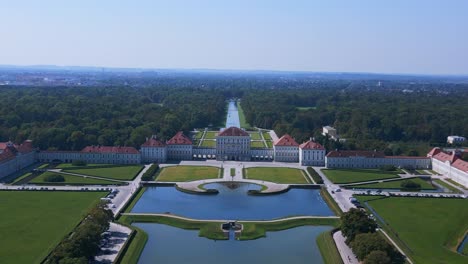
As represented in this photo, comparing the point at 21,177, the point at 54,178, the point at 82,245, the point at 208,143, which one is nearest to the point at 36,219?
the point at 82,245

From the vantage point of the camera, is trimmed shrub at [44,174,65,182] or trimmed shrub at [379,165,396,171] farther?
trimmed shrub at [379,165,396,171]

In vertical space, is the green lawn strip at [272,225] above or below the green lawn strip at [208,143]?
below

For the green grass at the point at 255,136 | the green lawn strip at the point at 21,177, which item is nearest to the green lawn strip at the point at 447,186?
the green grass at the point at 255,136

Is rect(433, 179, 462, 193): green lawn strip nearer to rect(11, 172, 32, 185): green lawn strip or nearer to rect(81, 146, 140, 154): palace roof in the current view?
rect(81, 146, 140, 154): palace roof

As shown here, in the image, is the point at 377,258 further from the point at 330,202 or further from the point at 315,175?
the point at 315,175

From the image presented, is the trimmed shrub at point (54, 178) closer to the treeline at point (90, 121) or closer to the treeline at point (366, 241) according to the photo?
the treeline at point (90, 121)

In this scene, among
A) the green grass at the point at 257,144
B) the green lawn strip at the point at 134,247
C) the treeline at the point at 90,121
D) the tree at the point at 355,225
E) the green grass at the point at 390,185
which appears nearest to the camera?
the green lawn strip at the point at 134,247

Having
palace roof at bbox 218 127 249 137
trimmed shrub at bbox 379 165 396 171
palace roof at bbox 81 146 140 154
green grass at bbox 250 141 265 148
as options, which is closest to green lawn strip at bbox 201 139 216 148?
green grass at bbox 250 141 265 148
